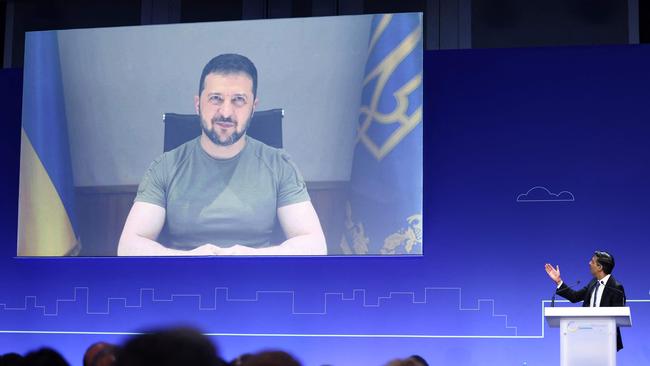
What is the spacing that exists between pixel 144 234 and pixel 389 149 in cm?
180

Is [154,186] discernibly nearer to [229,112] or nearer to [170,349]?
[229,112]

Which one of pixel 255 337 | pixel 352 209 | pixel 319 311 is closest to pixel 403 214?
pixel 352 209

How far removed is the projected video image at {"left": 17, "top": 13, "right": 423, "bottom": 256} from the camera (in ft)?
22.4

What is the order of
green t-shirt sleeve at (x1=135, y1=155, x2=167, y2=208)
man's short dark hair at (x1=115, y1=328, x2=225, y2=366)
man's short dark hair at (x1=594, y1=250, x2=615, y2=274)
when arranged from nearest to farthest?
man's short dark hair at (x1=115, y1=328, x2=225, y2=366)
man's short dark hair at (x1=594, y1=250, x2=615, y2=274)
green t-shirt sleeve at (x1=135, y1=155, x2=167, y2=208)

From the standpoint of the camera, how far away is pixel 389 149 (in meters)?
6.84

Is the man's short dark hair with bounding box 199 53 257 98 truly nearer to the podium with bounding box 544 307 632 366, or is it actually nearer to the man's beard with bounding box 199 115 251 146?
the man's beard with bounding box 199 115 251 146

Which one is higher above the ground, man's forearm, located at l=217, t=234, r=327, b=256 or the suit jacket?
man's forearm, located at l=217, t=234, r=327, b=256

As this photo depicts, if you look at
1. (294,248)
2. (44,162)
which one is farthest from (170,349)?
(44,162)

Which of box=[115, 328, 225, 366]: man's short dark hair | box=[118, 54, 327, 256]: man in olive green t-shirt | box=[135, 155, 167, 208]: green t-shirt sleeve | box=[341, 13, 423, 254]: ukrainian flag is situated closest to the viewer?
box=[115, 328, 225, 366]: man's short dark hair

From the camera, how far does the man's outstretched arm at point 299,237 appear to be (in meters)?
6.82

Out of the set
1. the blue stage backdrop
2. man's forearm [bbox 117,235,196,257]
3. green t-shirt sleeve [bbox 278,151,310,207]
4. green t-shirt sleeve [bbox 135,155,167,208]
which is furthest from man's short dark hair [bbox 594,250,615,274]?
green t-shirt sleeve [bbox 135,155,167,208]

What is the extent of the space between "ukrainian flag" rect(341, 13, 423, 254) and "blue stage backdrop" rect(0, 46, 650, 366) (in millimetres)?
256

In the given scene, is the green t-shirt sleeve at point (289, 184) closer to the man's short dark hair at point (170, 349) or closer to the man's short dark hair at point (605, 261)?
the man's short dark hair at point (605, 261)

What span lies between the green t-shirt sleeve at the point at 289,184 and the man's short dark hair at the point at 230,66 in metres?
0.54
